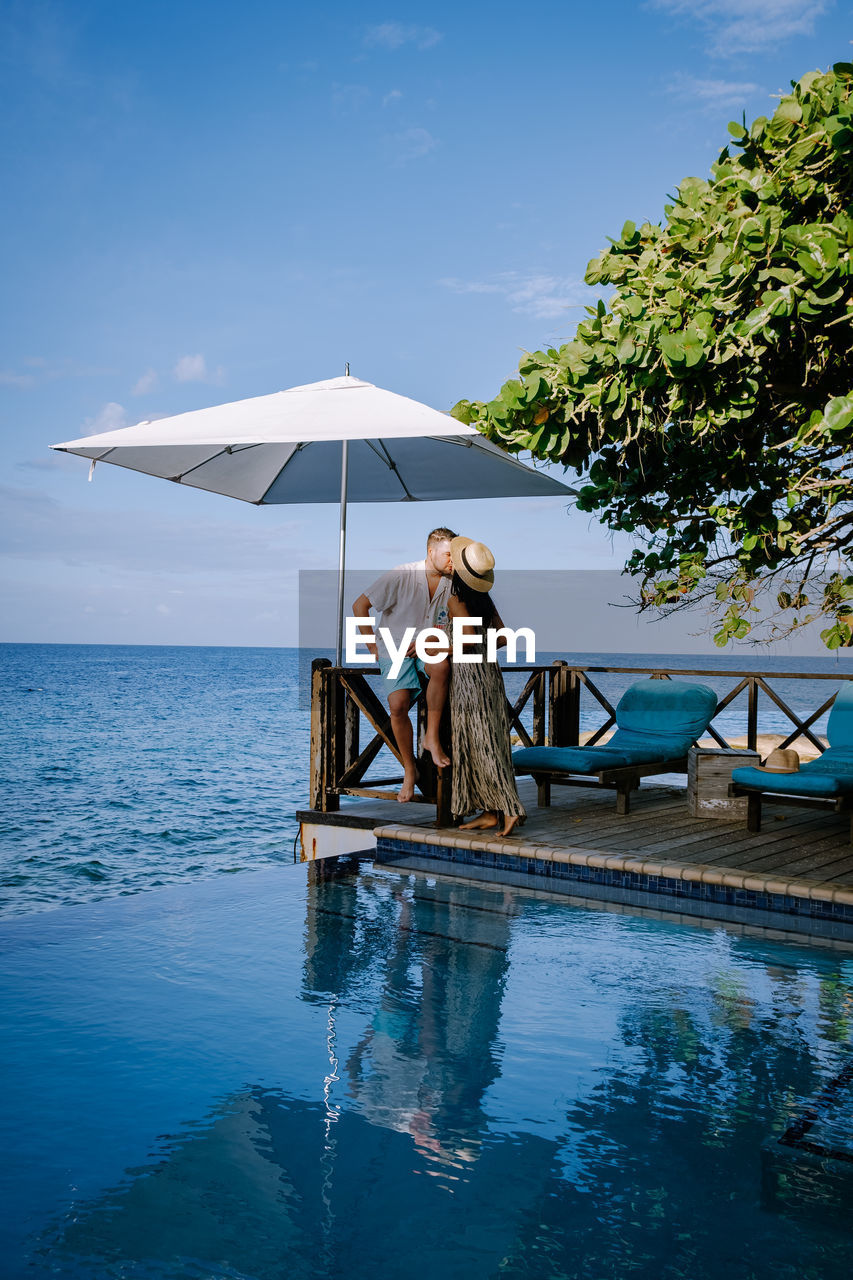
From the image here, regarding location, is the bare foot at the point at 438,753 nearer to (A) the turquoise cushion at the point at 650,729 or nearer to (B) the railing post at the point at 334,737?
(B) the railing post at the point at 334,737

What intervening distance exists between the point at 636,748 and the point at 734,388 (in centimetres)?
545

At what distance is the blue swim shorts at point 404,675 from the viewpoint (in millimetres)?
5931

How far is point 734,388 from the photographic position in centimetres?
218

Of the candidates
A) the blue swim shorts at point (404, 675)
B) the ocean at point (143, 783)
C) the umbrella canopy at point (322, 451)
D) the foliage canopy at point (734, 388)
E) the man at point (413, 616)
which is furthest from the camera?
the ocean at point (143, 783)

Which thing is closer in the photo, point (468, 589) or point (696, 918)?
point (696, 918)

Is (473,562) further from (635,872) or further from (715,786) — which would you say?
(715,786)

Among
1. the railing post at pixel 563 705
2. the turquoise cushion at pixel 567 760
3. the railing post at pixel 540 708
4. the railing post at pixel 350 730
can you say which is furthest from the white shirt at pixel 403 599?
the railing post at pixel 563 705

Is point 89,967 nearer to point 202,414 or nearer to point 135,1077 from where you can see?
point 135,1077

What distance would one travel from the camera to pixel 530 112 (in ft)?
34.4

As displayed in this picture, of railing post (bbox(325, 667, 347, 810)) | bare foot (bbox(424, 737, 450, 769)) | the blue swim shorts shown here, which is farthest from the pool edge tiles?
the blue swim shorts

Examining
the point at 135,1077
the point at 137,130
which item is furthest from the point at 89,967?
the point at 137,130

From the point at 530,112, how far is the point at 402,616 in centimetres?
747

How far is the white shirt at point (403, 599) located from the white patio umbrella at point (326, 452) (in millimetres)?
873

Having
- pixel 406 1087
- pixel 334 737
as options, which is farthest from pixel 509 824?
pixel 406 1087
